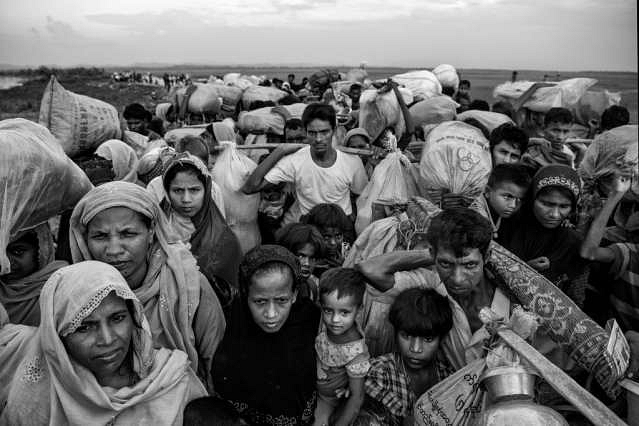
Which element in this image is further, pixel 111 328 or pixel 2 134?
pixel 2 134

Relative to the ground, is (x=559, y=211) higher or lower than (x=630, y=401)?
higher

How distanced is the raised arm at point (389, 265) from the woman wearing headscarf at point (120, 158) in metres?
2.63

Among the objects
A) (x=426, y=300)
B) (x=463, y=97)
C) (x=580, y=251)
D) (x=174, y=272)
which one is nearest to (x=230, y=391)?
(x=174, y=272)

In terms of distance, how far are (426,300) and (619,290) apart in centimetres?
132

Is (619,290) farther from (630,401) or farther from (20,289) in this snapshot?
(20,289)

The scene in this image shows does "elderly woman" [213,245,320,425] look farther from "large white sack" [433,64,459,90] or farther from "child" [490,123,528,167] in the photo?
"large white sack" [433,64,459,90]

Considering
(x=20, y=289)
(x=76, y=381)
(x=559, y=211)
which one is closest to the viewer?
(x=76, y=381)

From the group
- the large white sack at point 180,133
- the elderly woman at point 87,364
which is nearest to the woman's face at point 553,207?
the elderly woman at point 87,364

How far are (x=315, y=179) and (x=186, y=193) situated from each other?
1223 millimetres

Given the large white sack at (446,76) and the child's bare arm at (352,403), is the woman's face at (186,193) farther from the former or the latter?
the large white sack at (446,76)

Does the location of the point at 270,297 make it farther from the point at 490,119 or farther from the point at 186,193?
the point at 490,119

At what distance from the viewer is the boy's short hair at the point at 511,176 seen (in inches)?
123

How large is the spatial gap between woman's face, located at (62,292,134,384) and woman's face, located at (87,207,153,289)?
15.4 inches

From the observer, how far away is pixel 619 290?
2.79 metres
